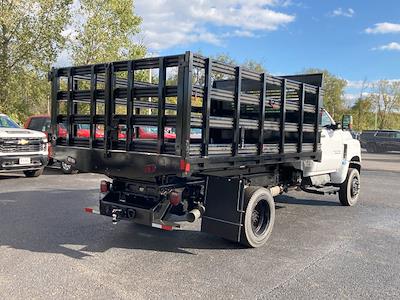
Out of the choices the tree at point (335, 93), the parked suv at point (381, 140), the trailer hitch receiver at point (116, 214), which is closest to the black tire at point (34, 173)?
the trailer hitch receiver at point (116, 214)

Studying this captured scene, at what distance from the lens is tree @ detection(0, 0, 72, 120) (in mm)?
20797

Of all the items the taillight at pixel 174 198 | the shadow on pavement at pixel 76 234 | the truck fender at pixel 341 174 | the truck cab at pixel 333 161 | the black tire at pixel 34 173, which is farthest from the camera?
the black tire at pixel 34 173

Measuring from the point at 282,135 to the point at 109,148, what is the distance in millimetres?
2539

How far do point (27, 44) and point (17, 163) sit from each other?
1179 centimetres

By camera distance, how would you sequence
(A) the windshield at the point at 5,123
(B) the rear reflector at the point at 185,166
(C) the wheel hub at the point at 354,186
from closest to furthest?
(B) the rear reflector at the point at 185,166
(C) the wheel hub at the point at 354,186
(A) the windshield at the point at 5,123

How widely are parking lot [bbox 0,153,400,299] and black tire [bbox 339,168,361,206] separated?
660mm

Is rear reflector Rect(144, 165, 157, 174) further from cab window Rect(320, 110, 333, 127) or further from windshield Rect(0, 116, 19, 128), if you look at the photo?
windshield Rect(0, 116, 19, 128)

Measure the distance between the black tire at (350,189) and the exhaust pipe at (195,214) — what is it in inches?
180

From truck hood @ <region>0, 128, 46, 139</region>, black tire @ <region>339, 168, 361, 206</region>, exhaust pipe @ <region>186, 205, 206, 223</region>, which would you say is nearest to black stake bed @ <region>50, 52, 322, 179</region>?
exhaust pipe @ <region>186, 205, 206, 223</region>

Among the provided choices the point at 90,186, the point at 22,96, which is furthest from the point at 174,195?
the point at 22,96

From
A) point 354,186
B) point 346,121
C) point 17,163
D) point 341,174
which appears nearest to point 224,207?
point 346,121

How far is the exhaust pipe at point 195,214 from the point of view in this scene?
5.45 meters

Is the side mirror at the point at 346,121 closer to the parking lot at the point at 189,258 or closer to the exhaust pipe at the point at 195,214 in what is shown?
the parking lot at the point at 189,258

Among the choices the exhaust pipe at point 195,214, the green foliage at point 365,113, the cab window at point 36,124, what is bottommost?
the exhaust pipe at point 195,214
